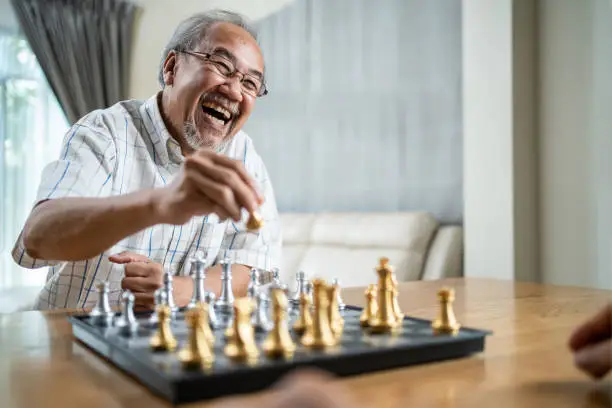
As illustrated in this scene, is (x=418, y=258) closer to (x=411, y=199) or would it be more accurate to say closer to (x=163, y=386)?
(x=411, y=199)

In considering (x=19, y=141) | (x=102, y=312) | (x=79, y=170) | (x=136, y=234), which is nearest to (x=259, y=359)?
(x=102, y=312)

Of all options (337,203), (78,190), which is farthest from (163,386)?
(337,203)

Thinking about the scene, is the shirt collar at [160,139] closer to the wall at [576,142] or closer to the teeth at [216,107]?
the teeth at [216,107]

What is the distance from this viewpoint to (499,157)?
104 inches

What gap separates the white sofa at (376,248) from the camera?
2.81 metres

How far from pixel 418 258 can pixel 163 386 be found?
230 cm

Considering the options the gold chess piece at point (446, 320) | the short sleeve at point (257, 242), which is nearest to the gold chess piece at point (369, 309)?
the gold chess piece at point (446, 320)

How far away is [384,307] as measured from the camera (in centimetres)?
91

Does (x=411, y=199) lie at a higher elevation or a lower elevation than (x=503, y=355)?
higher

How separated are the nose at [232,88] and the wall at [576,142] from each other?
1.51 metres

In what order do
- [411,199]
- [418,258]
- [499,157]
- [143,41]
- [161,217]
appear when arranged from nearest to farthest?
1. [161,217]
2. [499,157]
3. [418,258]
4. [411,199]
5. [143,41]

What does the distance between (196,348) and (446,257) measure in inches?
89.4

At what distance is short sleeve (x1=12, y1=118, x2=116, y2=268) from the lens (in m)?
1.44

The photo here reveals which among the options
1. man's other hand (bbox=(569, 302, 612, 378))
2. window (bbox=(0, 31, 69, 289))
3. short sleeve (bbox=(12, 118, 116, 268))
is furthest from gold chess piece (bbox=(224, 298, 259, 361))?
window (bbox=(0, 31, 69, 289))
